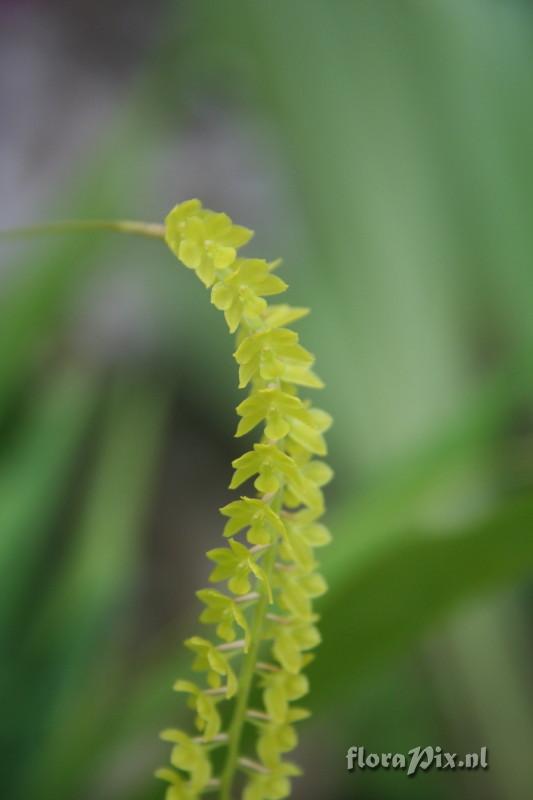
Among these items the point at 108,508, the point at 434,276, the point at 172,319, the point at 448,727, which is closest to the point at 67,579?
the point at 108,508

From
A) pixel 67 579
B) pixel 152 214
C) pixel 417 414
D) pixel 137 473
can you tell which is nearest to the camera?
pixel 67 579

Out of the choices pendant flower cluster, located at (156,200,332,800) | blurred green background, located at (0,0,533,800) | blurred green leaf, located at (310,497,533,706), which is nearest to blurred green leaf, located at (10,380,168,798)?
blurred green background, located at (0,0,533,800)

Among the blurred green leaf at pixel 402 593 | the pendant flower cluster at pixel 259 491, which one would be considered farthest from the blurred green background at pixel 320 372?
the pendant flower cluster at pixel 259 491

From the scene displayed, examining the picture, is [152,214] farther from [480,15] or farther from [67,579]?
[67,579]

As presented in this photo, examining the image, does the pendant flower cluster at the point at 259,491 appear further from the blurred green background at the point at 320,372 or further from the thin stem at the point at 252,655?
the blurred green background at the point at 320,372

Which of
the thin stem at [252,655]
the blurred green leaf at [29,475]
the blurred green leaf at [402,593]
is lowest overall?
the thin stem at [252,655]

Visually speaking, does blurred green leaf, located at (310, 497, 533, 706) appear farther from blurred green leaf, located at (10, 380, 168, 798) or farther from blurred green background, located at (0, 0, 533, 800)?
blurred green leaf, located at (10, 380, 168, 798)

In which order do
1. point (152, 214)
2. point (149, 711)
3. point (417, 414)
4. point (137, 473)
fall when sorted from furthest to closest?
point (152, 214)
point (417, 414)
point (137, 473)
point (149, 711)
